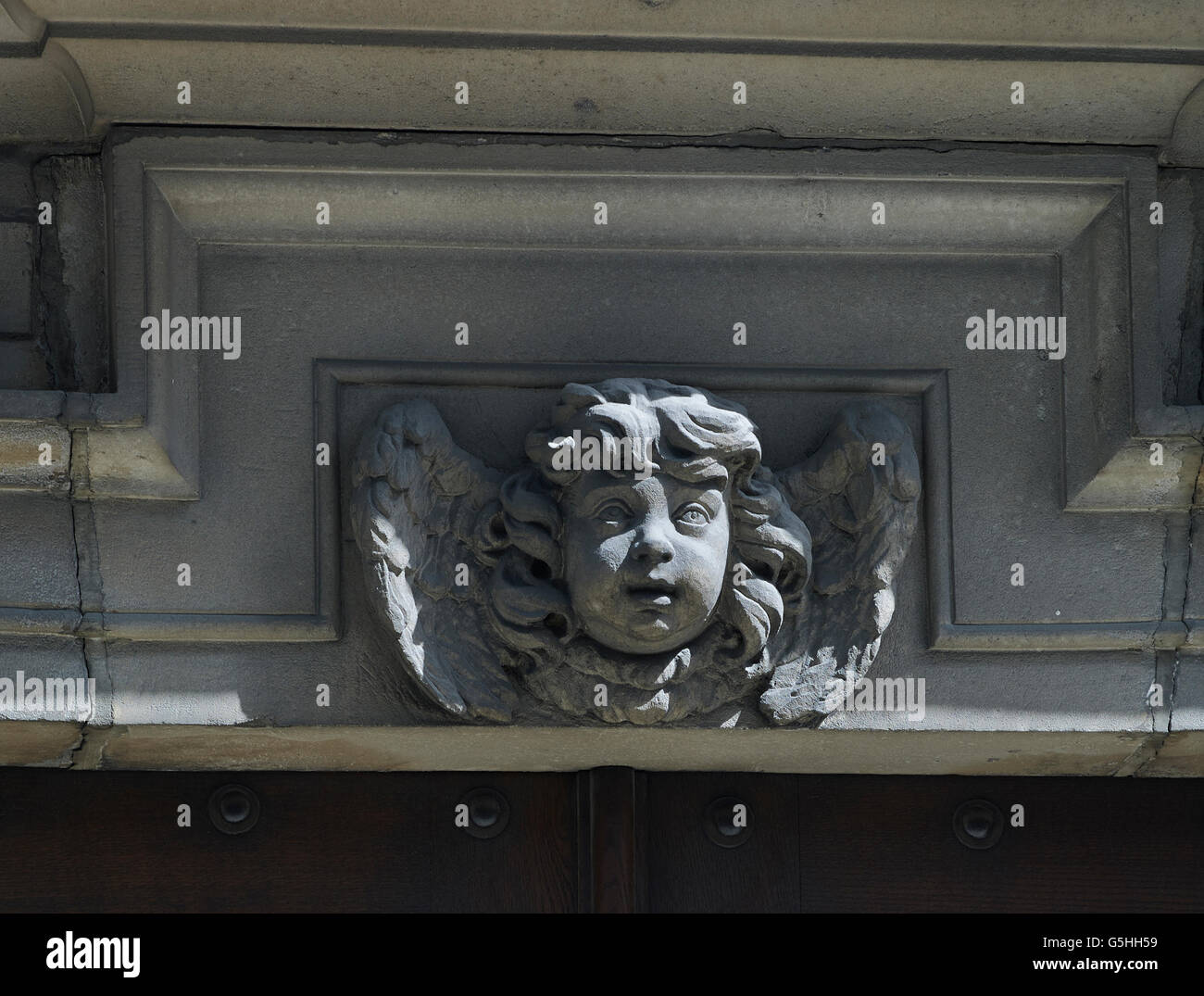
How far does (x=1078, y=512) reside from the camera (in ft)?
8.59

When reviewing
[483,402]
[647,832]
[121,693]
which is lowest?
[647,832]

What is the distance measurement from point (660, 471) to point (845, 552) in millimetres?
319

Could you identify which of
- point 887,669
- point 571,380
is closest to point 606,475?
point 571,380

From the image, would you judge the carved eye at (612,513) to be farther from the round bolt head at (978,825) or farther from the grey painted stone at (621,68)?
the round bolt head at (978,825)

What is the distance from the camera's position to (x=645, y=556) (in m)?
2.36

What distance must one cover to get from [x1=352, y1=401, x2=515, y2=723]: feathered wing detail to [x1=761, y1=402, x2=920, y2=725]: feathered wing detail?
40 cm

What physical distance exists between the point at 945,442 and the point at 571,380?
0.54 metres

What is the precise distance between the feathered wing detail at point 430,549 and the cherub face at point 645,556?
15cm

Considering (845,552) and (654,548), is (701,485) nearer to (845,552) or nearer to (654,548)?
(654,548)

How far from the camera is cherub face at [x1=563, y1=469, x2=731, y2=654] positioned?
2.37 meters

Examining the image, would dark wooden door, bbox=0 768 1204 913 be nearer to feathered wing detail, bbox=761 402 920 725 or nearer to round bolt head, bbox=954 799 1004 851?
round bolt head, bbox=954 799 1004 851

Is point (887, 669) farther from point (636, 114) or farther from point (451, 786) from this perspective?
point (636, 114)

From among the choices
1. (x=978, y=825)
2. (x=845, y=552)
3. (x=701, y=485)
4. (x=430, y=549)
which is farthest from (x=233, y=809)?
(x=978, y=825)

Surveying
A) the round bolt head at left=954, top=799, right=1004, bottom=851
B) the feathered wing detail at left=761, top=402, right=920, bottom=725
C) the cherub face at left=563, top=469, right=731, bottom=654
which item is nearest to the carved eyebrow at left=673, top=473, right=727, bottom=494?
the cherub face at left=563, top=469, right=731, bottom=654
